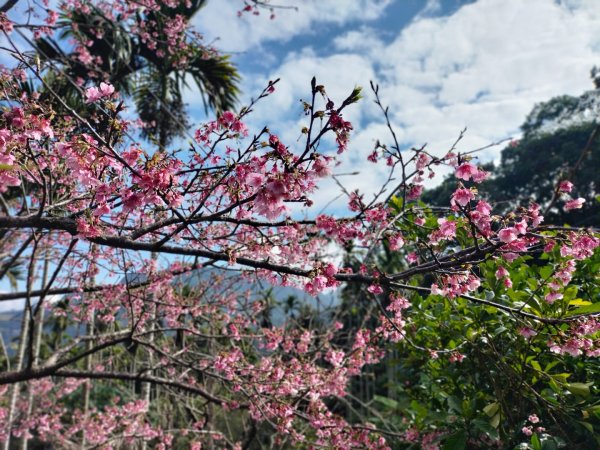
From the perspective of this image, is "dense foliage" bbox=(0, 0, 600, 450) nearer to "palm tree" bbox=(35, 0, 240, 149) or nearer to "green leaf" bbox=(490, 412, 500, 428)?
"green leaf" bbox=(490, 412, 500, 428)

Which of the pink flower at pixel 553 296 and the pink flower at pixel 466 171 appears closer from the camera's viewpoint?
the pink flower at pixel 466 171

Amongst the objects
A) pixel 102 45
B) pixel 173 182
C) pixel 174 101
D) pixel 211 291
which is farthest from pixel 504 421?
pixel 174 101

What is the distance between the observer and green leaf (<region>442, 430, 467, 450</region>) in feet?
7.65

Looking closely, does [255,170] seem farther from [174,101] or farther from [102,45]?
[174,101]

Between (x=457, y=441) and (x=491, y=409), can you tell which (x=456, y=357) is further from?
(x=457, y=441)

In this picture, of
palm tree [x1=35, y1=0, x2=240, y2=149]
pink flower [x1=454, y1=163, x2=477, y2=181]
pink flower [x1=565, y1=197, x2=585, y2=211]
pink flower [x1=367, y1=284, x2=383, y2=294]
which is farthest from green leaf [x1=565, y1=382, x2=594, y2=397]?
palm tree [x1=35, y1=0, x2=240, y2=149]

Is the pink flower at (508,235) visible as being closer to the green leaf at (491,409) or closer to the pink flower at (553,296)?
the pink flower at (553,296)

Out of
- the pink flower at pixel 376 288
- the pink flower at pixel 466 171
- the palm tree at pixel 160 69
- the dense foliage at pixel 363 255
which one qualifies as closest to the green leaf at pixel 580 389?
the dense foliage at pixel 363 255

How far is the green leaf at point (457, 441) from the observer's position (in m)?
2.33

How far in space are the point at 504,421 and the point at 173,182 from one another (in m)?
2.31

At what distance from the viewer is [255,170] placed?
5.73ft

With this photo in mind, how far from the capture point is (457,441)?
2361mm

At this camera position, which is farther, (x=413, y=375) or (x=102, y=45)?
(x=102, y=45)

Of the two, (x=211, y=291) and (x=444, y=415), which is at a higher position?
(x=211, y=291)
